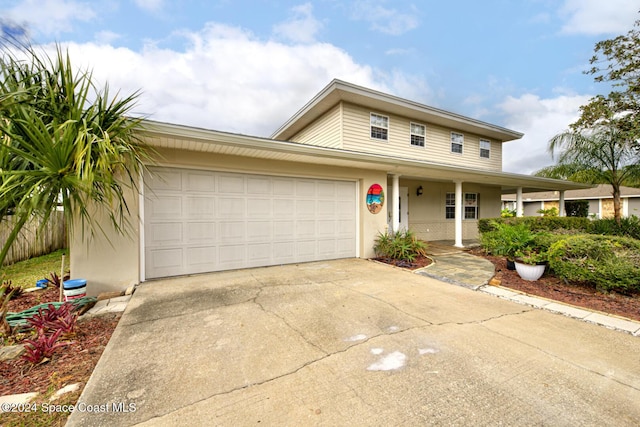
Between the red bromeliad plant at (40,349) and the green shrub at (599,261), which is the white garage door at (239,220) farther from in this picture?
the green shrub at (599,261)

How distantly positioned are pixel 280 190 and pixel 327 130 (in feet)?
13.2

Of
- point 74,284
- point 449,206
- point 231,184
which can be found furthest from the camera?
point 449,206

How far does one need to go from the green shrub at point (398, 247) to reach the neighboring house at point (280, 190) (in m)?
0.29

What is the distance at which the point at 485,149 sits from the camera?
12.6 metres

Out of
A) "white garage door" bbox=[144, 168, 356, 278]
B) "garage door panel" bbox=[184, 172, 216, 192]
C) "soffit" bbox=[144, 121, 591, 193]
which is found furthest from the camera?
"garage door panel" bbox=[184, 172, 216, 192]

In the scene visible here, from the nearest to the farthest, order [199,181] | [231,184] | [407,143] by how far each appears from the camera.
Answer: [199,181] → [231,184] → [407,143]

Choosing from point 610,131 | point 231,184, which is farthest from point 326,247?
point 610,131

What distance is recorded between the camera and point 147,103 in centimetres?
392

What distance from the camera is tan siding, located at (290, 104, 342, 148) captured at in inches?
354

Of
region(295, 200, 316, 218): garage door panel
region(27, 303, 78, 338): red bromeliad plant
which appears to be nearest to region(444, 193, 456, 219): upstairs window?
region(295, 200, 316, 218): garage door panel

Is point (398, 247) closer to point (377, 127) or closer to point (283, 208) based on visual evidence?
point (283, 208)

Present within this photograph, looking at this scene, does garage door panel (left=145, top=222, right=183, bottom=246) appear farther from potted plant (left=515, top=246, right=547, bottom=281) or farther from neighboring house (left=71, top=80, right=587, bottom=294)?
potted plant (left=515, top=246, right=547, bottom=281)

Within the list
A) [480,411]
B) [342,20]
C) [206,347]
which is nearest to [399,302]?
[480,411]

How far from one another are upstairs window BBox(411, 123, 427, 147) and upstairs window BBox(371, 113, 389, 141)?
1343 mm
